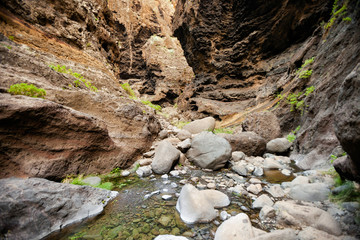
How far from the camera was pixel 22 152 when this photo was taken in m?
2.22

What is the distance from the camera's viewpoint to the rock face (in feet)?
4.44

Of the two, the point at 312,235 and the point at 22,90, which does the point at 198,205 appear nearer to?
the point at 312,235

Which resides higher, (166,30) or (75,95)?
(166,30)

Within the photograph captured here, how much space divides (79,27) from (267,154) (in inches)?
408

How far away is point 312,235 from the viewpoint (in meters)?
1.30

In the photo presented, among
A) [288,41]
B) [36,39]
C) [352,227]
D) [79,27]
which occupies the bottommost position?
[352,227]

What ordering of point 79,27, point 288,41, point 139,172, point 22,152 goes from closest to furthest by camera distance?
point 22,152, point 139,172, point 79,27, point 288,41

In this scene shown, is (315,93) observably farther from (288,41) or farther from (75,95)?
(288,41)

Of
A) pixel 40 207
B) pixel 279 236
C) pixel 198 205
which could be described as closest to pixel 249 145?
pixel 198 205

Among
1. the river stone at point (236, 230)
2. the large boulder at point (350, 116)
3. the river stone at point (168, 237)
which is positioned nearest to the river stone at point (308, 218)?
the river stone at point (236, 230)

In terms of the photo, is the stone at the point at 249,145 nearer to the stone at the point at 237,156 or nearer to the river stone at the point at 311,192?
the stone at the point at 237,156

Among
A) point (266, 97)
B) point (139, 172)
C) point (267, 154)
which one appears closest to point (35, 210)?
point (139, 172)

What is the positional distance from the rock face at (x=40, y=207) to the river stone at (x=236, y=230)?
5.45ft

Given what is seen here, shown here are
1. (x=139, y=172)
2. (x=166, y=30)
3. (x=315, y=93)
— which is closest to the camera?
(x=139, y=172)
